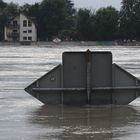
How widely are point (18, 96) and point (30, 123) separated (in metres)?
6.29

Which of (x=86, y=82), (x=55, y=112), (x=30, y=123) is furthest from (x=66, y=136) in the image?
(x=86, y=82)

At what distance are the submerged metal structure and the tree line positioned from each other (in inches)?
6051

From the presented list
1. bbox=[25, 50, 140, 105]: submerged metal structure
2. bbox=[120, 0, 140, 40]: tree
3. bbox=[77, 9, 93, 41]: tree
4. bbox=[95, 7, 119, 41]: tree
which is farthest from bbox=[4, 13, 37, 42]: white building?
bbox=[25, 50, 140, 105]: submerged metal structure

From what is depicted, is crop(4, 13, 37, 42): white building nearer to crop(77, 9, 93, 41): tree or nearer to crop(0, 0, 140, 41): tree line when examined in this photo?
crop(0, 0, 140, 41): tree line

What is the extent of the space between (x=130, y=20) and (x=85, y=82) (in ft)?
535

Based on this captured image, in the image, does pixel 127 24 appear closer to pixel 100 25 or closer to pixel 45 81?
pixel 100 25

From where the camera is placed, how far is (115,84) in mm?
17672

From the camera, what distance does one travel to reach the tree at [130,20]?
17521cm

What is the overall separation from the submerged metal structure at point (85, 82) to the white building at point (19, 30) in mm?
170765

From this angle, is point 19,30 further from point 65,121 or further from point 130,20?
point 65,121

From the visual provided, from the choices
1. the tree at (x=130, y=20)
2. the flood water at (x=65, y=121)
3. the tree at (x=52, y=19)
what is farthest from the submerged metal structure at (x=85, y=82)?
the tree at (x=52, y=19)

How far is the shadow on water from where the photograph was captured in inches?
486

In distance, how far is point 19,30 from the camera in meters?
192

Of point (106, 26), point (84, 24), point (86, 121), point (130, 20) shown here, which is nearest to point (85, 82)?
point (86, 121)
